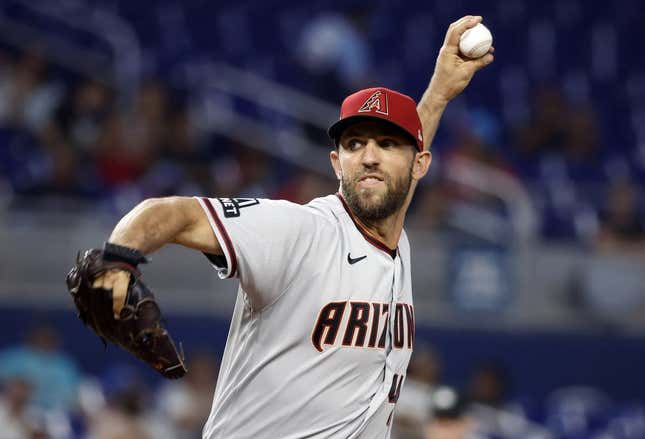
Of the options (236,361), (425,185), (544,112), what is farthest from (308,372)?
(544,112)

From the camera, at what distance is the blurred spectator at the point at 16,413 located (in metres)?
7.34

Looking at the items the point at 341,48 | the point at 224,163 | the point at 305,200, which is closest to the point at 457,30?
the point at 305,200

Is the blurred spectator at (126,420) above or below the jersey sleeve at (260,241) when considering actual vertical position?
below

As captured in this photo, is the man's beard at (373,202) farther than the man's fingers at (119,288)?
Yes

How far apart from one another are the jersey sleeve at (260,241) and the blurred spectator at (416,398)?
10.3ft

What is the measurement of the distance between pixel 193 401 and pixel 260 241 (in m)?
4.98

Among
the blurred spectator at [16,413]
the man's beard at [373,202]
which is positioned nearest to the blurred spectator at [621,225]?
the blurred spectator at [16,413]

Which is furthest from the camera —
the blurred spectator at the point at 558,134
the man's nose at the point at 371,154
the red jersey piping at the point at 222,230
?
the blurred spectator at the point at 558,134

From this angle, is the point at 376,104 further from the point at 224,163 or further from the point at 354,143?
the point at 224,163

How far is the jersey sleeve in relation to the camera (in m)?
2.99

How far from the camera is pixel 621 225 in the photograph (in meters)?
9.27

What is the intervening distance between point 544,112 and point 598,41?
6.16 feet

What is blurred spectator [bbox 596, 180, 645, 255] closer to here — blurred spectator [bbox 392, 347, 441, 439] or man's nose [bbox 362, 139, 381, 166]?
blurred spectator [bbox 392, 347, 441, 439]

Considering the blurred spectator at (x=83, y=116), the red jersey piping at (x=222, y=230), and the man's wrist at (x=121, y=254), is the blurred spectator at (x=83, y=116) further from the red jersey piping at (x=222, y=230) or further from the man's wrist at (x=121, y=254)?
the man's wrist at (x=121, y=254)
